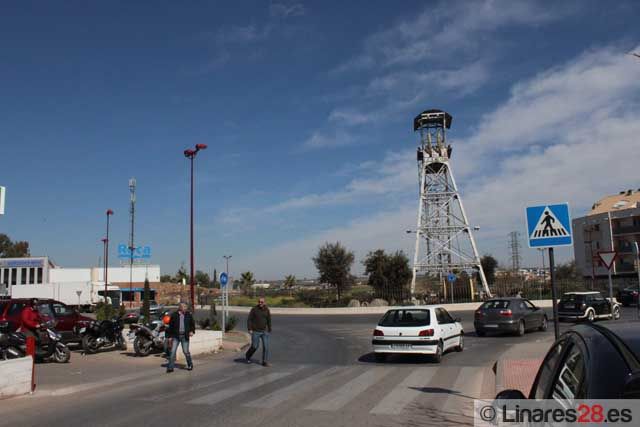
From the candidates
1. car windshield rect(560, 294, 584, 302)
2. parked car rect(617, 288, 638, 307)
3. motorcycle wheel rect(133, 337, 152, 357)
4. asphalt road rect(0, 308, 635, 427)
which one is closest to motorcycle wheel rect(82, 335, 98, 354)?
asphalt road rect(0, 308, 635, 427)

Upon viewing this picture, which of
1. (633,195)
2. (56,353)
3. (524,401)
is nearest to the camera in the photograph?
(524,401)

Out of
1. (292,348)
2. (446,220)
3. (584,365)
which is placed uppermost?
(446,220)

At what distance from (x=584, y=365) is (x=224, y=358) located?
1473 cm

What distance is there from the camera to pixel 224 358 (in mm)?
16141

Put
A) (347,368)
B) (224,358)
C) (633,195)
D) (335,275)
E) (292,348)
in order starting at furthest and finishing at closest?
1. (633,195)
2. (335,275)
3. (292,348)
4. (224,358)
5. (347,368)

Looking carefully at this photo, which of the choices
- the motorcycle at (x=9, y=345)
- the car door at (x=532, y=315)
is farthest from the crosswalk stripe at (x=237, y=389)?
the car door at (x=532, y=315)

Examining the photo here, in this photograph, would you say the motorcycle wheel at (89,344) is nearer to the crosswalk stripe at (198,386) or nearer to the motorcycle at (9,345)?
the motorcycle at (9,345)

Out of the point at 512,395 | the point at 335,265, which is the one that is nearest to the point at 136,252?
the point at 335,265

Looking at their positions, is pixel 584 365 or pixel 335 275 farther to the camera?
pixel 335 275

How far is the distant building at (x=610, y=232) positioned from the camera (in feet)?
218

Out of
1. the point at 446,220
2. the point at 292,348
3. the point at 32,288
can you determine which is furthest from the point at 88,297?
the point at 292,348

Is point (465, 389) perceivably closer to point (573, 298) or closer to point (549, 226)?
point (549, 226)

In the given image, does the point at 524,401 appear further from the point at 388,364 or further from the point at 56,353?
the point at 56,353

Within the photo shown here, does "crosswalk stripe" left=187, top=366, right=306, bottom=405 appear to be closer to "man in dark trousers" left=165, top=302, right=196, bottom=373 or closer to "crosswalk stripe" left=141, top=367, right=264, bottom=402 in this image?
"crosswalk stripe" left=141, top=367, right=264, bottom=402
